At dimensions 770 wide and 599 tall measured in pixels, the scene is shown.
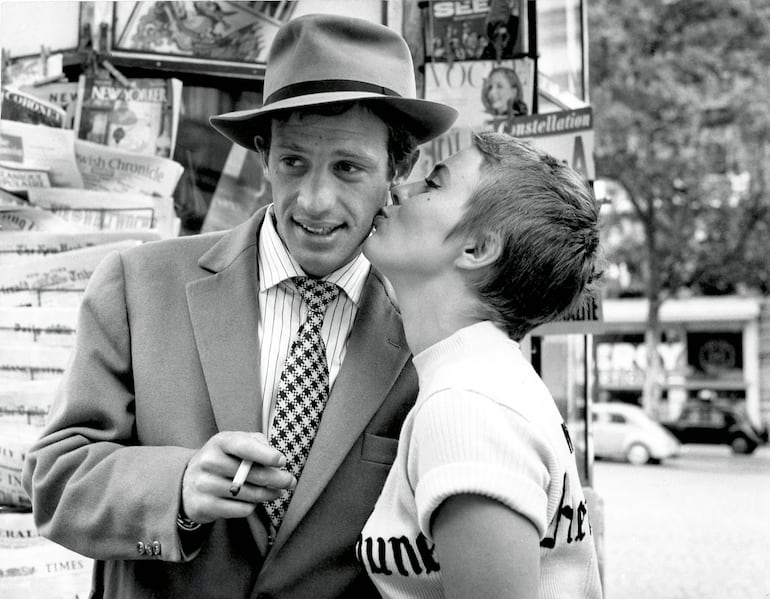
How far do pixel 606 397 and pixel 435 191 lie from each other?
28031 mm

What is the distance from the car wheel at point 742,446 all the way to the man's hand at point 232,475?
22.1 metres

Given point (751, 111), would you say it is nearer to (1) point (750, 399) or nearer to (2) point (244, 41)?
(1) point (750, 399)

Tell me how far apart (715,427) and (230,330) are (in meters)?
22.1

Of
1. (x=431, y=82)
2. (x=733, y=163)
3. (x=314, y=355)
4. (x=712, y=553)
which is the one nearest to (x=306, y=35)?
(x=314, y=355)

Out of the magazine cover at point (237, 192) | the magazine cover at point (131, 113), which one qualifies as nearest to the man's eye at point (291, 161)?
the magazine cover at point (131, 113)

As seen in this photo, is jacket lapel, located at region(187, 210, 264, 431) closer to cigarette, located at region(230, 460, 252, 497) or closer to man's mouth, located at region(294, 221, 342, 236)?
man's mouth, located at region(294, 221, 342, 236)

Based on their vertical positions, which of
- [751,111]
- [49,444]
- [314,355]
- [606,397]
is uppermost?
[751,111]

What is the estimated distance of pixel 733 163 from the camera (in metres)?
19.3

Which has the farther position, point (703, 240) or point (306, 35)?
point (703, 240)

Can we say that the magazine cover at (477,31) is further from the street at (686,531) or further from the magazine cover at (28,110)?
the street at (686,531)

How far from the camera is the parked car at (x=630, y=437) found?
19.7 m

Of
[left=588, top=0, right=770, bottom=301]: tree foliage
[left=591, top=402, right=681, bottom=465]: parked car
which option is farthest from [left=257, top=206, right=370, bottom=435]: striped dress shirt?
[left=591, top=402, right=681, bottom=465]: parked car

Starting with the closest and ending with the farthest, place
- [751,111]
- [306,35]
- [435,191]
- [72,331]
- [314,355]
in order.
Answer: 1. [435,191]
2. [314,355]
3. [306,35]
4. [72,331]
5. [751,111]

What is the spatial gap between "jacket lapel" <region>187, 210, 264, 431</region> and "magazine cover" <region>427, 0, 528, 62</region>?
80.5 inches
